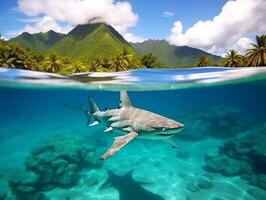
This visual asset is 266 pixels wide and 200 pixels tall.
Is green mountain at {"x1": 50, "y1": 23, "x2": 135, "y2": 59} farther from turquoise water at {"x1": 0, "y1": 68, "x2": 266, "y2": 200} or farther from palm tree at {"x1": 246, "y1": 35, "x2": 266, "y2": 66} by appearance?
turquoise water at {"x1": 0, "y1": 68, "x2": 266, "y2": 200}

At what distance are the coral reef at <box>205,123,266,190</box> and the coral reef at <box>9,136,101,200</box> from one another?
23.4ft

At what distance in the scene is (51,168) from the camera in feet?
46.1

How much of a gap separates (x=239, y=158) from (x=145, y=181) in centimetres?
613

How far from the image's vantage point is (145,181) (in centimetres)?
1528

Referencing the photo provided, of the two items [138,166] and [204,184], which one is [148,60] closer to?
[138,166]

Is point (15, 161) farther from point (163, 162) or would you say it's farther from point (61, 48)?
point (61, 48)

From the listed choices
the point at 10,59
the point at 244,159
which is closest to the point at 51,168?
the point at 244,159

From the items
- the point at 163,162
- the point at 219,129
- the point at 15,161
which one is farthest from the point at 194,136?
the point at 15,161

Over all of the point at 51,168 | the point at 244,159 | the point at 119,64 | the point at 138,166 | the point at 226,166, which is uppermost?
the point at 119,64

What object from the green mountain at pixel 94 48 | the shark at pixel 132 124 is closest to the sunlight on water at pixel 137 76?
the shark at pixel 132 124

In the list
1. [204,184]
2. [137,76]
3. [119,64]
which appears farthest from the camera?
[119,64]

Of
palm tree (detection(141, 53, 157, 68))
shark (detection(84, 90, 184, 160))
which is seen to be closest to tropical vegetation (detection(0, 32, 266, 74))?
palm tree (detection(141, 53, 157, 68))

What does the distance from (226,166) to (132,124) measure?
9.52m

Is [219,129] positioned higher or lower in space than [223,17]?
lower
